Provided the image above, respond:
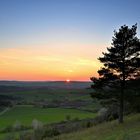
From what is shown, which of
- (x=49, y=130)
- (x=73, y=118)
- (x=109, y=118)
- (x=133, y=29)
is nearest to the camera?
(x=133, y=29)

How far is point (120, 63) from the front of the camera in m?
43.6

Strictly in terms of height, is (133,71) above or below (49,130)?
above

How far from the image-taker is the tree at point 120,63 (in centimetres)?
4334

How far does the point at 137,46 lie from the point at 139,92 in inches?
224

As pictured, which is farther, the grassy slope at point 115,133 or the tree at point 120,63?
the tree at point 120,63

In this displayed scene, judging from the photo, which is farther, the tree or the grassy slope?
the tree

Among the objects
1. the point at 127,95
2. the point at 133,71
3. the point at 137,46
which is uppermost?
the point at 137,46

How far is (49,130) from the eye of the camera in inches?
2212

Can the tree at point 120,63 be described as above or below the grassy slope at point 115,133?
above

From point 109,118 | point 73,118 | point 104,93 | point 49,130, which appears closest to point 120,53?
point 104,93

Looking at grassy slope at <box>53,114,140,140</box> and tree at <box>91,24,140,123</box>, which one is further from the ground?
tree at <box>91,24,140,123</box>

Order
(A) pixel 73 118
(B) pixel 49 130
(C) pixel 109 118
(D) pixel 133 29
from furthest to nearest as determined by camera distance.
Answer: (A) pixel 73 118
(C) pixel 109 118
(B) pixel 49 130
(D) pixel 133 29

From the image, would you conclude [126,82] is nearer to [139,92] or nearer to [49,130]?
[139,92]

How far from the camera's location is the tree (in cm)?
4334
